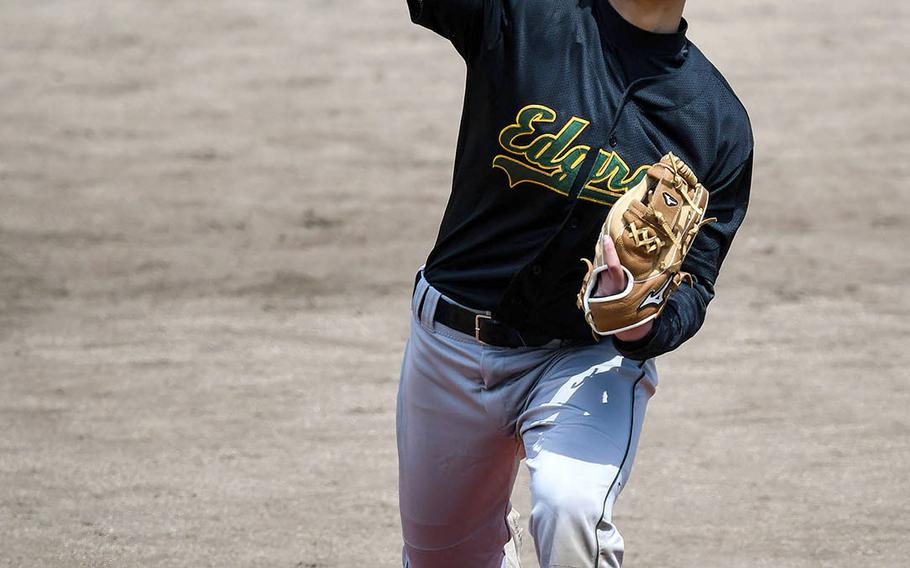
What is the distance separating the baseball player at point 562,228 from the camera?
2943 mm

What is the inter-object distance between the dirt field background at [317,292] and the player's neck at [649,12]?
6.48ft

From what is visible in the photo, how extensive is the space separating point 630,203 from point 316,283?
4.01m

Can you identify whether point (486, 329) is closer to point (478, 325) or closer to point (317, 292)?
point (478, 325)

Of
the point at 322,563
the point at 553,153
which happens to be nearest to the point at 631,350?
the point at 553,153

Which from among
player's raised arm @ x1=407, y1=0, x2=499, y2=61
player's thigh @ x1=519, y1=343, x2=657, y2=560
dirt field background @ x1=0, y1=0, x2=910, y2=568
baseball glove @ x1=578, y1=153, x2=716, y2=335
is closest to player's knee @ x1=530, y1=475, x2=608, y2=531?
player's thigh @ x1=519, y1=343, x2=657, y2=560

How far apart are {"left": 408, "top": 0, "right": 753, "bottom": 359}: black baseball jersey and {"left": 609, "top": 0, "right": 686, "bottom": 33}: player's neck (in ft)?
0.06

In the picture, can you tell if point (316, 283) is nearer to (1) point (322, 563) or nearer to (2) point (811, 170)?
(1) point (322, 563)

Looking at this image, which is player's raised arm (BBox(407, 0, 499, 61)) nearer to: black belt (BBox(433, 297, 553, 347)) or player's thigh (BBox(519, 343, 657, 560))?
black belt (BBox(433, 297, 553, 347))

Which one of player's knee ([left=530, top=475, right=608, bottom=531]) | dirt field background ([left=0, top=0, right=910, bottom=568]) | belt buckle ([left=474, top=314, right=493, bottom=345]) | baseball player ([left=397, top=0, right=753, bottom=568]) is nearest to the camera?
player's knee ([left=530, top=475, right=608, bottom=531])

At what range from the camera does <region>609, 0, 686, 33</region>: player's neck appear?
3.04 meters

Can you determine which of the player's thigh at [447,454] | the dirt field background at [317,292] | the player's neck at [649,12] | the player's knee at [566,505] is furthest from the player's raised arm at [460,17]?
the dirt field background at [317,292]

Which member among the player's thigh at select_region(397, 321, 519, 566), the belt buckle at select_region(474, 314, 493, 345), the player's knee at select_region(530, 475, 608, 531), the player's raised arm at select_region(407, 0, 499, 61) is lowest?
the player's thigh at select_region(397, 321, 519, 566)

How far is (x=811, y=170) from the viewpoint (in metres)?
8.14

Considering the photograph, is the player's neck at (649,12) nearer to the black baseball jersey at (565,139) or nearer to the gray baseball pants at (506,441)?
the black baseball jersey at (565,139)
